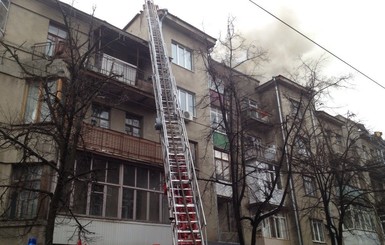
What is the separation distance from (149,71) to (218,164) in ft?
21.1

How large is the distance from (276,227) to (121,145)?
37.9 ft

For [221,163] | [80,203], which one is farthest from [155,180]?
[221,163]

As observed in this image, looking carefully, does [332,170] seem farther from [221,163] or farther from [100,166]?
[100,166]

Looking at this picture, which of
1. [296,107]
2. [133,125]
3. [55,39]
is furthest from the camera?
[296,107]

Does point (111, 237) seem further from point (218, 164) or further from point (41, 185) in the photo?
point (218, 164)

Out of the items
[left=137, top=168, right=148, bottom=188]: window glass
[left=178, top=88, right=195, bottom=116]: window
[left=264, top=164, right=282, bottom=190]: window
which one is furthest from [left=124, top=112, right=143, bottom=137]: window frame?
[left=264, top=164, right=282, bottom=190]: window

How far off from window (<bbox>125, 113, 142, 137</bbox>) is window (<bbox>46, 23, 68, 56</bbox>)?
4371mm

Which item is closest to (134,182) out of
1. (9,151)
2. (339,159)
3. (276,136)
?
(9,151)

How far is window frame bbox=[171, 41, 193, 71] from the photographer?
2248 centimetres

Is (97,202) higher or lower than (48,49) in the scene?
lower

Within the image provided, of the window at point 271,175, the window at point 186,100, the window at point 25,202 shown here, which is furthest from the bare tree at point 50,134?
the window at point 271,175

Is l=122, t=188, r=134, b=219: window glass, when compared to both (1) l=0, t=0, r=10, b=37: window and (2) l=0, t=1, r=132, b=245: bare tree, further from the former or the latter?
(1) l=0, t=0, r=10, b=37: window

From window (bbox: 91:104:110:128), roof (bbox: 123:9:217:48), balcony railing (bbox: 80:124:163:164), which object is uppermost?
roof (bbox: 123:9:217:48)

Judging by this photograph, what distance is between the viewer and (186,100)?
846 inches
